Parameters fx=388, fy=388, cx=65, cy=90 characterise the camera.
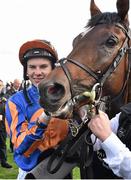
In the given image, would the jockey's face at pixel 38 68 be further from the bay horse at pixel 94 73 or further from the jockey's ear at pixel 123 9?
the jockey's ear at pixel 123 9

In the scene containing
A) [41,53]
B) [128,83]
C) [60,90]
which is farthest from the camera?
[41,53]

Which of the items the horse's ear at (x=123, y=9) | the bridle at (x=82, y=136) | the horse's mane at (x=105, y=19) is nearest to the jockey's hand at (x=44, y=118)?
the bridle at (x=82, y=136)

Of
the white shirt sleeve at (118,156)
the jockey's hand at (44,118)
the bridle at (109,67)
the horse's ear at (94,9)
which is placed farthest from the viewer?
the horse's ear at (94,9)

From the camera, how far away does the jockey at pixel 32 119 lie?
3.22 meters

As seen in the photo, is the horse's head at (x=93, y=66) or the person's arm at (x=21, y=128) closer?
the horse's head at (x=93, y=66)

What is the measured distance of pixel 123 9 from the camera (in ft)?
10.9

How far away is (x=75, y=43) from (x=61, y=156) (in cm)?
95

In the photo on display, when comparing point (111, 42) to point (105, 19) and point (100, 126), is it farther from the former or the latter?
point (100, 126)

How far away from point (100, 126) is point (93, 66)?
567mm

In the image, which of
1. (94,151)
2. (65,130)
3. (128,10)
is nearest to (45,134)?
(65,130)

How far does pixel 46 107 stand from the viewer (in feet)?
9.30

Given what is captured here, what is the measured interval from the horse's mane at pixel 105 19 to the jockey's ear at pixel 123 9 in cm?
4

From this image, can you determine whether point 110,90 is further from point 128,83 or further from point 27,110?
point 27,110

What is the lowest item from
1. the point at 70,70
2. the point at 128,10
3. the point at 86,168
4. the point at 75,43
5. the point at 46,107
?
the point at 86,168
